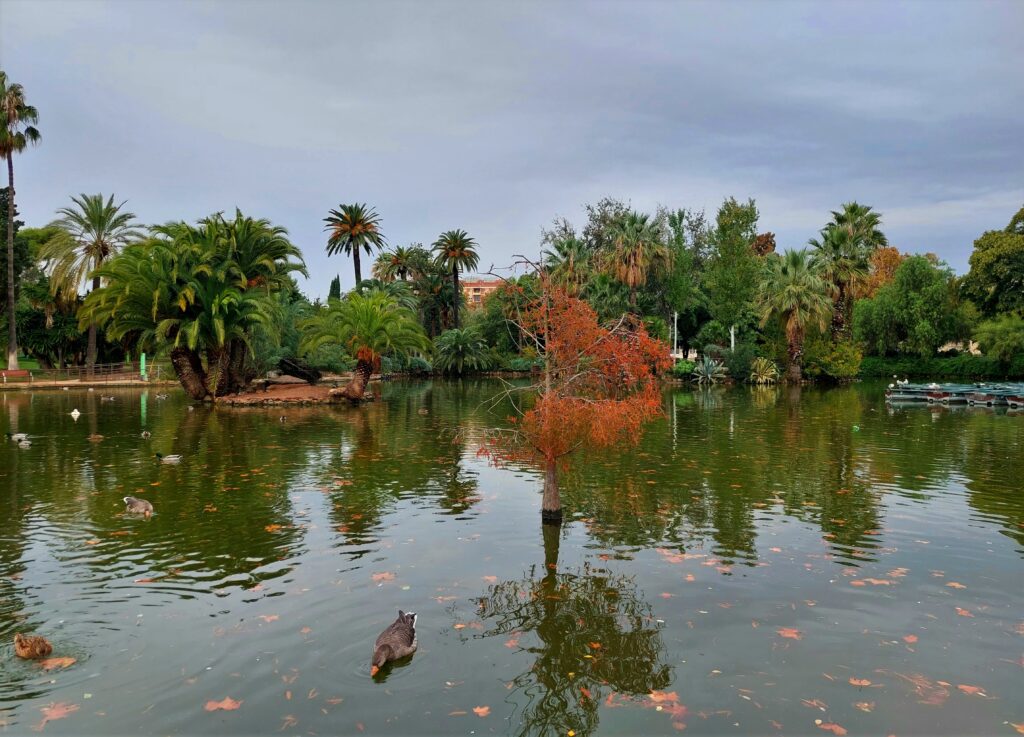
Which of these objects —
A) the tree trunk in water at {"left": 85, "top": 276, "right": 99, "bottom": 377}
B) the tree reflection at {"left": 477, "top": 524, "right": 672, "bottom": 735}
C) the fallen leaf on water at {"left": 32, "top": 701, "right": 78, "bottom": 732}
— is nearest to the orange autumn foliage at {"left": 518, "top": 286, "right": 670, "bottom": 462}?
the tree reflection at {"left": 477, "top": 524, "right": 672, "bottom": 735}

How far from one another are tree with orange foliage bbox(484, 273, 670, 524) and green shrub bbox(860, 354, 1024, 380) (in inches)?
2084

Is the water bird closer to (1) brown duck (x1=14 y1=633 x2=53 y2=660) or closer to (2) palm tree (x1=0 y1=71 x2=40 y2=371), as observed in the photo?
(1) brown duck (x1=14 y1=633 x2=53 y2=660)

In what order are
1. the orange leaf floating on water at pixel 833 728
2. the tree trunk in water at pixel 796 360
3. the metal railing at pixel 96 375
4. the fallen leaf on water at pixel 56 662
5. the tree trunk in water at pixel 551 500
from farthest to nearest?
the tree trunk in water at pixel 796 360
the metal railing at pixel 96 375
the tree trunk in water at pixel 551 500
the fallen leaf on water at pixel 56 662
the orange leaf floating on water at pixel 833 728

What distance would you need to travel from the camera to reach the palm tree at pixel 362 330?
36500 millimetres

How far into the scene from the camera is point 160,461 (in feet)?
59.8

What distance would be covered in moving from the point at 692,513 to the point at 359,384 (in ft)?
87.4

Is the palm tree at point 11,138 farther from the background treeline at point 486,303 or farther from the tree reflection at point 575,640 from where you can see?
the tree reflection at point 575,640

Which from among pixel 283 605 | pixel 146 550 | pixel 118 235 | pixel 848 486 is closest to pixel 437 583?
pixel 283 605

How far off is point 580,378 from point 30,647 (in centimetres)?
839

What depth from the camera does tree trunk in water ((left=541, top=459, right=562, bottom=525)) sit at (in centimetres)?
1232

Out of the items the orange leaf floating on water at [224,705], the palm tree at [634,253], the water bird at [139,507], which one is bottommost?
the orange leaf floating on water at [224,705]

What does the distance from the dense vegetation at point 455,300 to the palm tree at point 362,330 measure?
0.11 metres

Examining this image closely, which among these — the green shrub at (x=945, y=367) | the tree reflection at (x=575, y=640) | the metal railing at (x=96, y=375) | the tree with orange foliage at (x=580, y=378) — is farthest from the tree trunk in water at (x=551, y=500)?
the green shrub at (x=945, y=367)

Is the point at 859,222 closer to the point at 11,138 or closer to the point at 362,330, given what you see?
the point at 362,330
